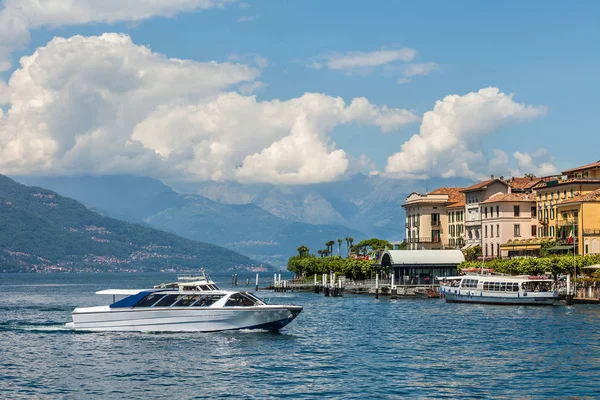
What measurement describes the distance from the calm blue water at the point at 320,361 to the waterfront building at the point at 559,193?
56.7m

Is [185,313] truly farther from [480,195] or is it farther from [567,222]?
[480,195]

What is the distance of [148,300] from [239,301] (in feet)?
25.0

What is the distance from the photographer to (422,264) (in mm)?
164875

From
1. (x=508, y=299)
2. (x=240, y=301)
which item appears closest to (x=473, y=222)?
(x=508, y=299)

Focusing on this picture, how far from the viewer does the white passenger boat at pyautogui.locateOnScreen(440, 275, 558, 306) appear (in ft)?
392

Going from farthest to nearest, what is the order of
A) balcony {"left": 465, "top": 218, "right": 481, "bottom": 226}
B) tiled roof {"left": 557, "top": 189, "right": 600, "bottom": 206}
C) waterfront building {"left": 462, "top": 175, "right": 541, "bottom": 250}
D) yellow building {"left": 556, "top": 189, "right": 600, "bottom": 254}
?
balcony {"left": 465, "top": 218, "right": 481, "bottom": 226} < waterfront building {"left": 462, "top": 175, "right": 541, "bottom": 250} < tiled roof {"left": 557, "top": 189, "right": 600, "bottom": 206} < yellow building {"left": 556, "top": 189, "right": 600, "bottom": 254}

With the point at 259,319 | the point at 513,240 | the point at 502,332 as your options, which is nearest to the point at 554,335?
the point at 502,332

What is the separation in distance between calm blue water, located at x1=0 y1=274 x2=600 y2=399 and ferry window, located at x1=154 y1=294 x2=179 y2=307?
263 centimetres

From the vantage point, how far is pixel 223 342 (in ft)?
237

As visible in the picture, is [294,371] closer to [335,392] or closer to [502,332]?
[335,392]

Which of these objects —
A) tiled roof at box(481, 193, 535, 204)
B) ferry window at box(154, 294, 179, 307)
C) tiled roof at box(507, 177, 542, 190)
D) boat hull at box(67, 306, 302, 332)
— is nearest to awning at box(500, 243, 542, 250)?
tiled roof at box(481, 193, 535, 204)

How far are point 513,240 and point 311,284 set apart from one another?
49438mm

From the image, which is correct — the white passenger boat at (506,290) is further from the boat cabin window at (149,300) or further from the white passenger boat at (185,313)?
the boat cabin window at (149,300)

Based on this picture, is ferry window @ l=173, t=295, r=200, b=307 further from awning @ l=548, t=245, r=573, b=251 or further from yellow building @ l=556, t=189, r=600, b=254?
awning @ l=548, t=245, r=573, b=251
